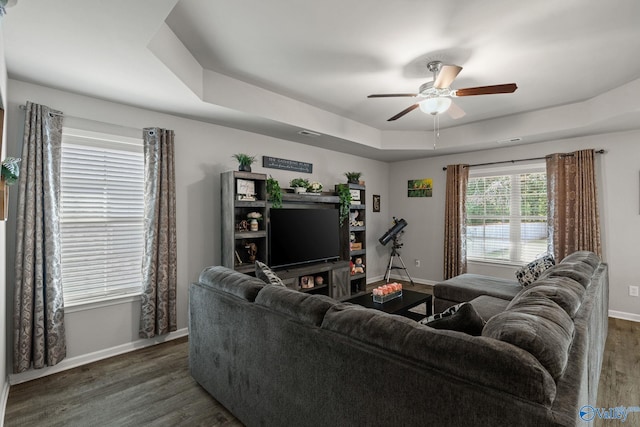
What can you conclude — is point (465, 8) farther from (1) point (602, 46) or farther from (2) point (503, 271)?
(2) point (503, 271)

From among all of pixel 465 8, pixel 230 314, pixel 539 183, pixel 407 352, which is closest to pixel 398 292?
pixel 230 314

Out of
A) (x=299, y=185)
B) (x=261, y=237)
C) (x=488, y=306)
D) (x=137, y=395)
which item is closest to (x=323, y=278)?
(x=261, y=237)

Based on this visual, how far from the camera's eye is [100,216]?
2936mm

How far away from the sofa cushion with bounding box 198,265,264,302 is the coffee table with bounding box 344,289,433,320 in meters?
1.47

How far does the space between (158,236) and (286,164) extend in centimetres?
201

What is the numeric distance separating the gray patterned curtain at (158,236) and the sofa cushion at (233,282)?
1.05 m

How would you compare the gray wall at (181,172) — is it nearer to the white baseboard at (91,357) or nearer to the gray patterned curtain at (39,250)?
the white baseboard at (91,357)

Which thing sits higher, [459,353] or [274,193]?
[274,193]

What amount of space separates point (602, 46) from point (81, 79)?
14.0 ft

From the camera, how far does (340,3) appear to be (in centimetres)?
201

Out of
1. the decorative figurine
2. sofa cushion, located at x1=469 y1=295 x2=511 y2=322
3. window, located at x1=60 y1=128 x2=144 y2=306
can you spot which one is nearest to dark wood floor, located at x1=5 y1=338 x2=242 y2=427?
window, located at x1=60 y1=128 x2=144 y2=306

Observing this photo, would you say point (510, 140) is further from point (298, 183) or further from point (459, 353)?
point (459, 353)

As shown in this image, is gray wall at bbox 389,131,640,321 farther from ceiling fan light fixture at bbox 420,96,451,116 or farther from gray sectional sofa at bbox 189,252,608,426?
gray sectional sofa at bbox 189,252,608,426

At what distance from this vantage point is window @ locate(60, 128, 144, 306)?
277 cm
